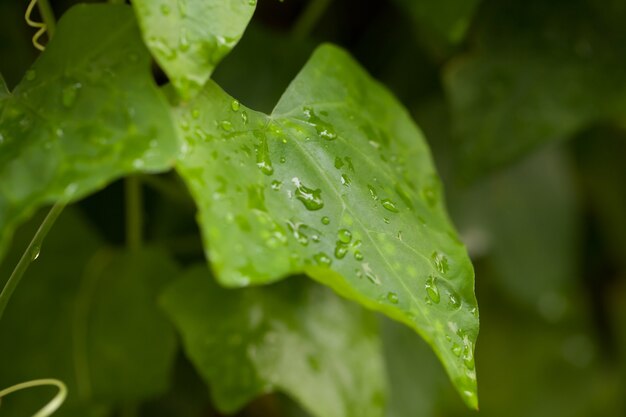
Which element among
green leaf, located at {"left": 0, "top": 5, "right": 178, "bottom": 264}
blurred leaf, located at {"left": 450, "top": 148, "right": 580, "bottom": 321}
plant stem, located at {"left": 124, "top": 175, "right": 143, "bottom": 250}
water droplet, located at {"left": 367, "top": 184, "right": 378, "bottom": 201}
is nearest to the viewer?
green leaf, located at {"left": 0, "top": 5, "right": 178, "bottom": 264}

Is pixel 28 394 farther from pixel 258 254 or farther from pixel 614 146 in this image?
pixel 614 146

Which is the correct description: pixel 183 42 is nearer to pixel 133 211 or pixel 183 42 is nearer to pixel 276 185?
pixel 276 185

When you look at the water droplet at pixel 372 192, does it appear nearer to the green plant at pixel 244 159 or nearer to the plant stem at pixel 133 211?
the green plant at pixel 244 159

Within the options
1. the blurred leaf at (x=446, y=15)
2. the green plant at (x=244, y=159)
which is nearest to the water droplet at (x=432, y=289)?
the green plant at (x=244, y=159)

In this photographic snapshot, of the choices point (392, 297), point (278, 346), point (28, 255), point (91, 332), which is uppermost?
point (392, 297)

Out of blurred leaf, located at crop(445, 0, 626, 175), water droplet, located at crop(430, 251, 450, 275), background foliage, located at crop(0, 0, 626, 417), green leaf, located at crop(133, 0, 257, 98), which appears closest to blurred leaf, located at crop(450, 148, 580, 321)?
background foliage, located at crop(0, 0, 626, 417)

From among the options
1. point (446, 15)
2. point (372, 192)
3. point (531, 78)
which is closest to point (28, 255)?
point (372, 192)

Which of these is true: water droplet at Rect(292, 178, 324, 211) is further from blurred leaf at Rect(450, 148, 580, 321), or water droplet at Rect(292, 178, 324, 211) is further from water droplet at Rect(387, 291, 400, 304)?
blurred leaf at Rect(450, 148, 580, 321)
